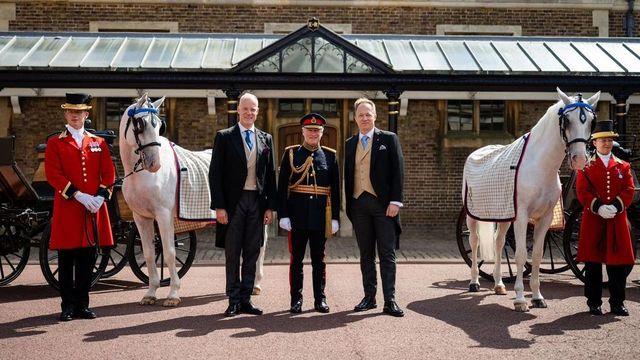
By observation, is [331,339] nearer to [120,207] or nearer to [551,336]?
[551,336]

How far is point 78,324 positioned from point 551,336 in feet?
12.1

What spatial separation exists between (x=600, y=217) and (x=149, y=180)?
4.14 metres

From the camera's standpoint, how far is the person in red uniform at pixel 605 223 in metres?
5.59

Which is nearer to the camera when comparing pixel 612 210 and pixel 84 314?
pixel 84 314

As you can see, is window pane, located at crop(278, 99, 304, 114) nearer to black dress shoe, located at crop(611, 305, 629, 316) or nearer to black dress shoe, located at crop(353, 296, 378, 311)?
black dress shoe, located at crop(353, 296, 378, 311)

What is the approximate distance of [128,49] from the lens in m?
11.0

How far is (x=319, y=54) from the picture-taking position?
403 inches

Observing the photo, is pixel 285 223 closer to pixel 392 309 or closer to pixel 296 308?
pixel 296 308

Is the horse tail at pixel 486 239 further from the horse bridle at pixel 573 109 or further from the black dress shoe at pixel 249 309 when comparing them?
the black dress shoe at pixel 249 309

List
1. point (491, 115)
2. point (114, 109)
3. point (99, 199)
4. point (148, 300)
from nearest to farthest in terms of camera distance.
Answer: point (99, 199) → point (148, 300) → point (114, 109) → point (491, 115)

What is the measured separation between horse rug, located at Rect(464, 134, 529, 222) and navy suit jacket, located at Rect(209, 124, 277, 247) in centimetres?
219

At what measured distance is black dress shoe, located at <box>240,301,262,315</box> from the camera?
218 inches

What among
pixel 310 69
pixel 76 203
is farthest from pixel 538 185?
pixel 310 69

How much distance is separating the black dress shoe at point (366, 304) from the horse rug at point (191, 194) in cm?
170
